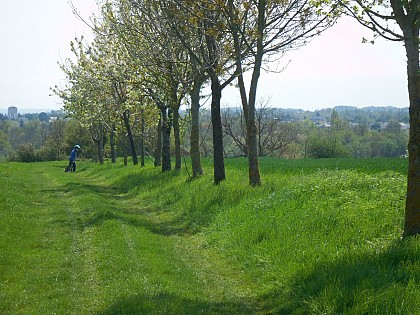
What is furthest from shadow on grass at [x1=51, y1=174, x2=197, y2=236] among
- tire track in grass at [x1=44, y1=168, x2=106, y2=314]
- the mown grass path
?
tire track in grass at [x1=44, y1=168, x2=106, y2=314]

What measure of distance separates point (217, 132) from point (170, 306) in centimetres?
1263

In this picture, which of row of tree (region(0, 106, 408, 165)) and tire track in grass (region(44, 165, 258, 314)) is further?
row of tree (region(0, 106, 408, 165))

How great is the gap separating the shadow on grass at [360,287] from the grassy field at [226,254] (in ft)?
0.06

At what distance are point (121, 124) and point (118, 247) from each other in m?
31.1

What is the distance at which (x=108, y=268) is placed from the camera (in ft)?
31.8

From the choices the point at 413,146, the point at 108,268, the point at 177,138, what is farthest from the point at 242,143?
the point at 413,146

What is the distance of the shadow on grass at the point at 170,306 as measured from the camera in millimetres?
7223

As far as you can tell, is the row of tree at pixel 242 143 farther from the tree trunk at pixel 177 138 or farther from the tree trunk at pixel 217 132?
the tree trunk at pixel 217 132

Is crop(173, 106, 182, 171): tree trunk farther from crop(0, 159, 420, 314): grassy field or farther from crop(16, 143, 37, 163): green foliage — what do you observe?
crop(16, 143, 37, 163): green foliage

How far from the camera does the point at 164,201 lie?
18.8m

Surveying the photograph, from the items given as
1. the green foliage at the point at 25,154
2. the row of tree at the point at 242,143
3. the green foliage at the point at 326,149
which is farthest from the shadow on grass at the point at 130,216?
the green foliage at the point at 25,154

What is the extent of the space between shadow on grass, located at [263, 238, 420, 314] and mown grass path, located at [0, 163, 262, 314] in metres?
0.79

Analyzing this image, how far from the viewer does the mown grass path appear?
305 inches

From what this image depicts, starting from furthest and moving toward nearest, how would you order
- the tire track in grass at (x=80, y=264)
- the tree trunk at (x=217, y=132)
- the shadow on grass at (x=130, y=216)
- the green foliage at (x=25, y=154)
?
1. the green foliage at (x=25, y=154)
2. the tree trunk at (x=217, y=132)
3. the shadow on grass at (x=130, y=216)
4. the tire track in grass at (x=80, y=264)
